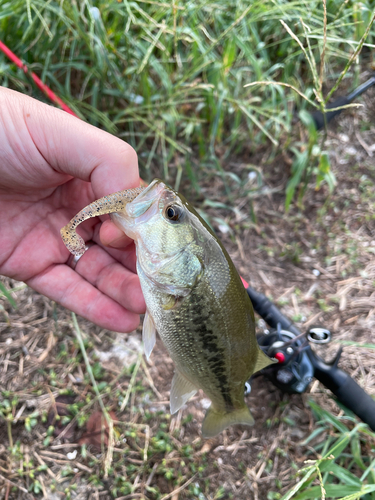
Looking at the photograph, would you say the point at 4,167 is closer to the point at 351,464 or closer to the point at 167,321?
the point at 167,321

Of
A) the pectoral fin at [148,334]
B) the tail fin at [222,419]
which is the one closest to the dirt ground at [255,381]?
the tail fin at [222,419]

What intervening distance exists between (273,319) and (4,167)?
6.18 feet

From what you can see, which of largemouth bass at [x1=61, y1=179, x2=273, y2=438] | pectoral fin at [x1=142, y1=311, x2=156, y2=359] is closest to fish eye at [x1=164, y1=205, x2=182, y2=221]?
largemouth bass at [x1=61, y1=179, x2=273, y2=438]

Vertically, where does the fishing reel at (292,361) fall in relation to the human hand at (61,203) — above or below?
below

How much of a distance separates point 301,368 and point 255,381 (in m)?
0.51

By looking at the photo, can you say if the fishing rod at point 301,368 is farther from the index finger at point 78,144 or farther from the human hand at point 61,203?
the index finger at point 78,144

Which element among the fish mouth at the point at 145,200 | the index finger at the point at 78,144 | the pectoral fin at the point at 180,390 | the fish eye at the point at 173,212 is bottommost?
the pectoral fin at the point at 180,390

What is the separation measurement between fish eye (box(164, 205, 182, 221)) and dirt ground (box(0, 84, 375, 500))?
146cm

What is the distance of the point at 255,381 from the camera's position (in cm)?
262

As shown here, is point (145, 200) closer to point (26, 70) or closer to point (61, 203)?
point (61, 203)

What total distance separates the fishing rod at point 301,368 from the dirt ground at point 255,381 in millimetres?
383

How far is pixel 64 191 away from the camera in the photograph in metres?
2.07

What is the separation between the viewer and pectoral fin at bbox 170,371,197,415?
1830mm

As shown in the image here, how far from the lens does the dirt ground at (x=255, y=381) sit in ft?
7.29
